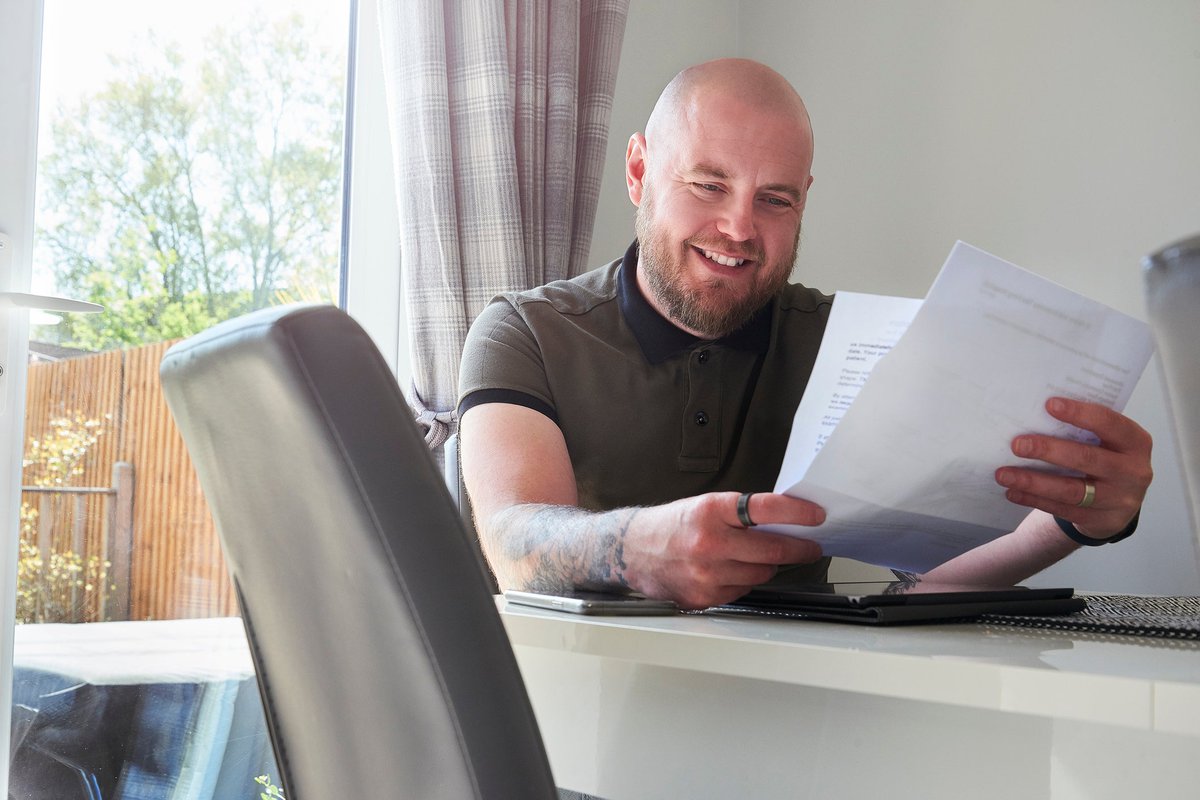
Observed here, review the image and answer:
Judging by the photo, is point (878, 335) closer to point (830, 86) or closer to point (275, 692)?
point (275, 692)

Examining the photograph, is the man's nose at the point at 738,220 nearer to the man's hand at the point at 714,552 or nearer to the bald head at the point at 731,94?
the bald head at the point at 731,94

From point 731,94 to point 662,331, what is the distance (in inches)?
14.9

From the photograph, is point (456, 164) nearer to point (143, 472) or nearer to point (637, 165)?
point (637, 165)

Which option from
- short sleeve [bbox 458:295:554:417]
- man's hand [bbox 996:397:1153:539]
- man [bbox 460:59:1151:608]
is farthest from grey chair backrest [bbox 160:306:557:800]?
short sleeve [bbox 458:295:554:417]

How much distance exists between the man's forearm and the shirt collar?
0.46 meters

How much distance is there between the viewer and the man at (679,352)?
4.28 feet

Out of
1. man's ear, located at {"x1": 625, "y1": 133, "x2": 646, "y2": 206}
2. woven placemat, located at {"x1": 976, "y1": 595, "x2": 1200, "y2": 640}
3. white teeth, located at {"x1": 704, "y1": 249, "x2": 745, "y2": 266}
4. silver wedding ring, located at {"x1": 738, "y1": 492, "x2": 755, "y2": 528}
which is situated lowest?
woven placemat, located at {"x1": 976, "y1": 595, "x2": 1200, "y2": 640}

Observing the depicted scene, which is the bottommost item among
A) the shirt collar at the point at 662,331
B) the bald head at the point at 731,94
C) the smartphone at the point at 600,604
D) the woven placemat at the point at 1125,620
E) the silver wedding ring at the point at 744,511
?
the woven placemat at the point at 1125,620

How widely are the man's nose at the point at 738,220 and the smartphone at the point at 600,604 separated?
812 mm

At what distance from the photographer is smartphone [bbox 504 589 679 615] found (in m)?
0.78

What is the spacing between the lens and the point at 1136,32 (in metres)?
2.09

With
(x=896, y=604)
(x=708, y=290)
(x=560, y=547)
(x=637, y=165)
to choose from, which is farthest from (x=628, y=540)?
(x=637, y=165)

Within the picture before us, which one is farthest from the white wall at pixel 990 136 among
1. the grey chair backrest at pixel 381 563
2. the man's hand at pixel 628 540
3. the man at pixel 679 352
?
the grey chair backrest at pixel 381 563

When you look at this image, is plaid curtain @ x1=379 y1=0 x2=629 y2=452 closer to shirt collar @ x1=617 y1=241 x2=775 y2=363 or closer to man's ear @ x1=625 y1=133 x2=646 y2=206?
man's ear @ x1=625 y1=133 x2=646 y2=206
